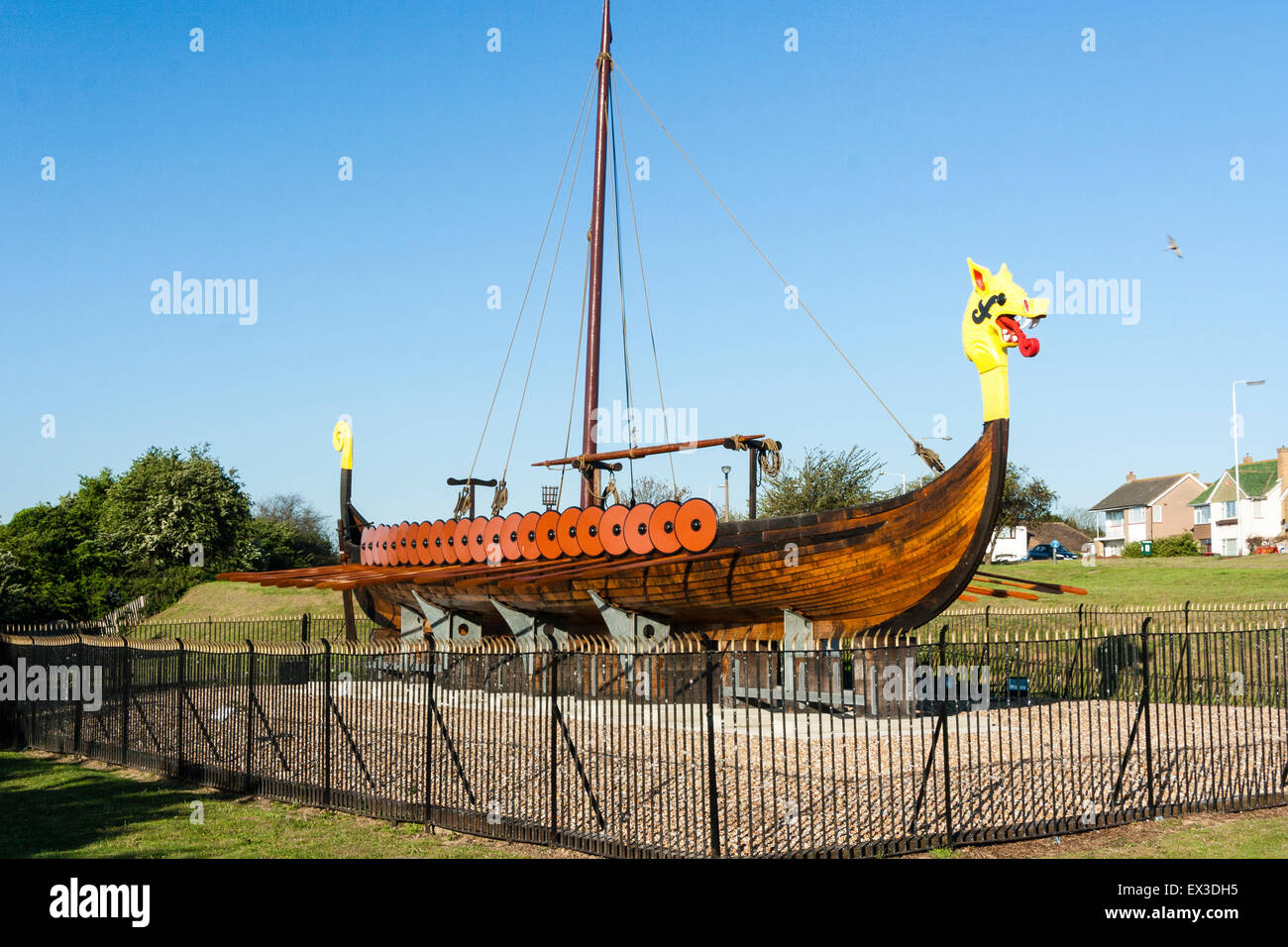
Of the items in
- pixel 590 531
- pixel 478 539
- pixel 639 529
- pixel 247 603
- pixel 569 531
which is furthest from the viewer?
pixel 247 603

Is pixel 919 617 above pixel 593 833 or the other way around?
above

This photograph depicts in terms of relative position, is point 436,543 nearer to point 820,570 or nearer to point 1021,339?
point 820,570

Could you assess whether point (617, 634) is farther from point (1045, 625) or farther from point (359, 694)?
point (1045, 625)

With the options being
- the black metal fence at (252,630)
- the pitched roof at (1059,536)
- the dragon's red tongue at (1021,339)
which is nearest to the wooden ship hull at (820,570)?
the dragon's red tongue at (1021,339)

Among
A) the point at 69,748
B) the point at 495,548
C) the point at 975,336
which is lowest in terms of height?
the point at 69,748

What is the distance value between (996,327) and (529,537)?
961 cm

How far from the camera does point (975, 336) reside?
14602 mm

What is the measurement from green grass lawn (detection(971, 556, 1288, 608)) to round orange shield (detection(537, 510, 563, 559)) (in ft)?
50.5

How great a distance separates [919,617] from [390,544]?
13.8m

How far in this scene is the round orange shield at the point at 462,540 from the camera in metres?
22.0

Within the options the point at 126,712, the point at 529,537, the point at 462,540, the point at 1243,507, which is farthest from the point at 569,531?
the point at 1243,507

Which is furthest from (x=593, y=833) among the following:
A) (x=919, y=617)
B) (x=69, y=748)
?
(x=69, y=748)

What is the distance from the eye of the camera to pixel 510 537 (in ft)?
67.4

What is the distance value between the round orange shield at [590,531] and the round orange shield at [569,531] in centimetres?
12
